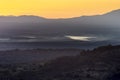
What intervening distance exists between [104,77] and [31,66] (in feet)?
41.8

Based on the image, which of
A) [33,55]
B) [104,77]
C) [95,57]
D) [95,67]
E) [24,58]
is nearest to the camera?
[104,77]

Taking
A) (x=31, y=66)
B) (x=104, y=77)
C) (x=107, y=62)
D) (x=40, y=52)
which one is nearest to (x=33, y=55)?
(x=40, y=52)

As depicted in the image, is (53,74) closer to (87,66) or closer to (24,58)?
(87,66)

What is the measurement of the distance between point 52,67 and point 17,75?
515 cm

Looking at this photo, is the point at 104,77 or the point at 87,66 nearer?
the point at 104,77

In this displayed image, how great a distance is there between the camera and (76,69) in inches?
2160

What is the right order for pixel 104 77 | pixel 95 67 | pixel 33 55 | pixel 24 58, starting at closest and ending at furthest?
pixel 104 77 → pixel 95 67 → pixel 24 58 → pixel 33 55

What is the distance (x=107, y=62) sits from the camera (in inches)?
2231

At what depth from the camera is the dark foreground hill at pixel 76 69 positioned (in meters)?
51.5

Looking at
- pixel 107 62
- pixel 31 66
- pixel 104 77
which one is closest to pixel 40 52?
pixel 31 66

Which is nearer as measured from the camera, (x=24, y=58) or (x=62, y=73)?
(x=62, y=73)

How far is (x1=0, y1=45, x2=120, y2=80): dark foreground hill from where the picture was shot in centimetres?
5147

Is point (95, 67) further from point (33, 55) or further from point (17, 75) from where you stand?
point (33, 55)

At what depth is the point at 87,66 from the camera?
181 feet
